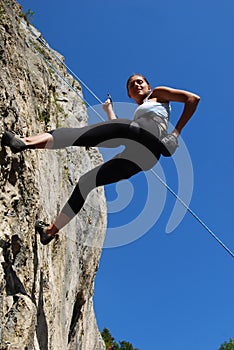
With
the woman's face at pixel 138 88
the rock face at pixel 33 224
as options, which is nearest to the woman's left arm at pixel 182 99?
the woman's face at pixel 138 88

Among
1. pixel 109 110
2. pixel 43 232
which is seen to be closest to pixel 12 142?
pixel 43 232

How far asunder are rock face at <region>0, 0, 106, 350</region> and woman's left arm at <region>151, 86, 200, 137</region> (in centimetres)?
171

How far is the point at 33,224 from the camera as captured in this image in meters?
5.91

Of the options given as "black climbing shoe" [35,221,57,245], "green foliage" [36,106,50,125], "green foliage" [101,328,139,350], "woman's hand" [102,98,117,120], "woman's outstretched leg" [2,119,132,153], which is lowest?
"black climbing shoe" [35,221,57,245]

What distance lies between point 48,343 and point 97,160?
6.67 meters

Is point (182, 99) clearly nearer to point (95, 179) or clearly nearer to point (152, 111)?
point (152, 111)

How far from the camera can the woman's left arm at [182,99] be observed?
569 cm

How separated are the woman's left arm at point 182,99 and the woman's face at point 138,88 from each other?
0.41 meters

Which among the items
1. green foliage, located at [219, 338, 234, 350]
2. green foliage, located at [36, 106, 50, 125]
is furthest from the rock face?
green foliage, located at [219, 338, 234, 350]

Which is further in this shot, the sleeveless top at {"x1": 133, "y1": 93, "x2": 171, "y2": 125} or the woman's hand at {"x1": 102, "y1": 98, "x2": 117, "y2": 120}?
the woman's hand at {"x1": 102, "y1": 98, "x2": 117, "y2": 120}

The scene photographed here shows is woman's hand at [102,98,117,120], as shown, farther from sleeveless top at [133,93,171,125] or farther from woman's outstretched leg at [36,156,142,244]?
woman's outstretched leg at [36,156,142,244]

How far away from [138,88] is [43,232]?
2117mm

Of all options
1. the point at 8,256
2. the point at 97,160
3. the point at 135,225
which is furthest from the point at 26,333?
the point at 97,160

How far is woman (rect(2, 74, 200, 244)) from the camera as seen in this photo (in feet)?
17.6
